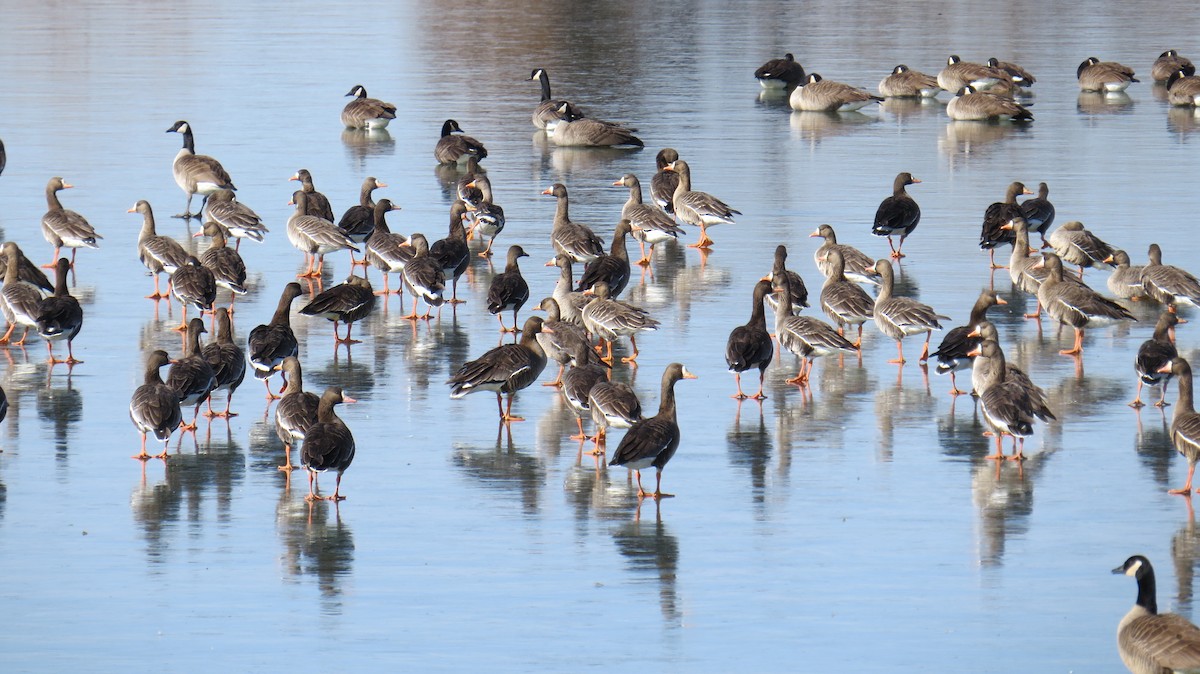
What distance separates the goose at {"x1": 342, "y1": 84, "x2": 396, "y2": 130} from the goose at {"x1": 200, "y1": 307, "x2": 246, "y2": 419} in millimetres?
17444

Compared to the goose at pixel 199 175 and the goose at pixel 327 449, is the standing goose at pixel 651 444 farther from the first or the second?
the goose at pixel 199 175

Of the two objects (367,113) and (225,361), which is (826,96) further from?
(225,361)

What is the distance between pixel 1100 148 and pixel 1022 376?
17139 mm

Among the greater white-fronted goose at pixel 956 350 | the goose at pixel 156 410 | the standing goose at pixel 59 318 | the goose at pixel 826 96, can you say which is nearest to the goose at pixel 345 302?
the standing goose at pixel 59 318

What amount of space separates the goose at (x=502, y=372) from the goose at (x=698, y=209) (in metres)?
7.89

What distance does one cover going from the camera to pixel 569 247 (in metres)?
21.4

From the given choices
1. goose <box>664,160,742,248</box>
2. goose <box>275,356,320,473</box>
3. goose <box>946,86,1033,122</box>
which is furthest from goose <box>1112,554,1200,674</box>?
goose <box>946,86,1033,122</box>

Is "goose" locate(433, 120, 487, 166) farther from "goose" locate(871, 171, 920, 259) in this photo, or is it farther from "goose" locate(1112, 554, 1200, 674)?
"goose" locate(1112, 554, 1200, 674)

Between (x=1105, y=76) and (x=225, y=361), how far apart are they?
27.0 m

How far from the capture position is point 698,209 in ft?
77.2

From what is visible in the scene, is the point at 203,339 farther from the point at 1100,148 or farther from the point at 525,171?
the point at 1100,148

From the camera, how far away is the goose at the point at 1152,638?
32.1 ft

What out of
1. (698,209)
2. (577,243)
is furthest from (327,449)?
(698,209)

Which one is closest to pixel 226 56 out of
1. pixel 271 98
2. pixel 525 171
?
pixel 271 98
